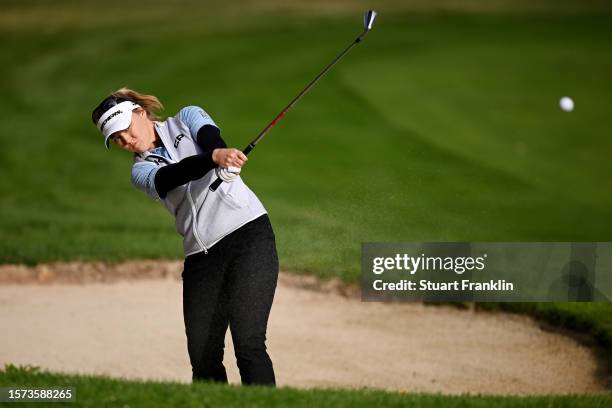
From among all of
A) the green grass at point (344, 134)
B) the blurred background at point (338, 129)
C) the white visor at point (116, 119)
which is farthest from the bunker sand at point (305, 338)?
the white visor at point (116, 119)

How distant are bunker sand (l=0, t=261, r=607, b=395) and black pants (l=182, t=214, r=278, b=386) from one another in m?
1.83

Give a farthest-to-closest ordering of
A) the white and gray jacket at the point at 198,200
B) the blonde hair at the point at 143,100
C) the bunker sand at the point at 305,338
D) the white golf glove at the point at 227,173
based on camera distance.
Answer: the bunker sand at the point at 305,338, the blonde hair at the point at 143,100, the white and gray jacket at the point at 198,200, the white golf glove at the point at 227,173

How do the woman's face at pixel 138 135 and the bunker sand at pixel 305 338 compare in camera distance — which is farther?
the bunker sand at pixel 305 338

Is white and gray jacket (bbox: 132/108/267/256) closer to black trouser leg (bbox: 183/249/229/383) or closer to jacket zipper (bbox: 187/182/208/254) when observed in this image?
jacket zipper (bbox: 187/182/208/254)

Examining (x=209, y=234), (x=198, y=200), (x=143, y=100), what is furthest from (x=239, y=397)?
(x=143, y=100)

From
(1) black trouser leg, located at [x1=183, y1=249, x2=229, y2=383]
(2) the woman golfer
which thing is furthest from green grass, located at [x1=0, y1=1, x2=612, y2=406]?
(1) black trouser leg, located at [x1=183, y1=249, x2=229, y2=383]

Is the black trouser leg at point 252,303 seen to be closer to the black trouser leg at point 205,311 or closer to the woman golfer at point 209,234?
the woman golfer at point 209,234

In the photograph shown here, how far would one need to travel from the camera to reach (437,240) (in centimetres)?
1188

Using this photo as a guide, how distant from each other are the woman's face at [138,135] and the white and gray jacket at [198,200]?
6 centimetres

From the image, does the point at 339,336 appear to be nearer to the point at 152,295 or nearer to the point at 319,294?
the point at 319,294

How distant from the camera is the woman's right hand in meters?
5.68

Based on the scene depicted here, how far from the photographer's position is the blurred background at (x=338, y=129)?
41.3 feet

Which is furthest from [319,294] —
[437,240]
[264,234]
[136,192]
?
[136,192]

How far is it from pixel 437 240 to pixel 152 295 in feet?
11.4
